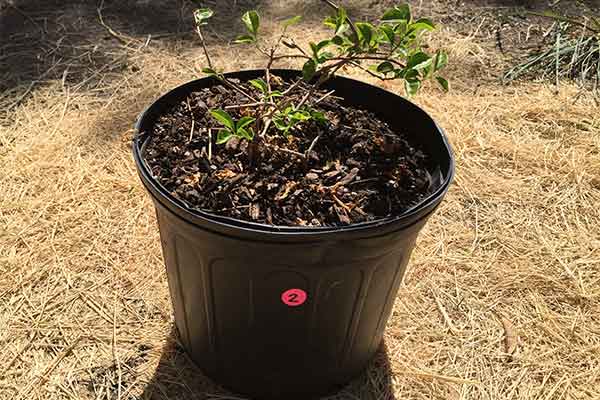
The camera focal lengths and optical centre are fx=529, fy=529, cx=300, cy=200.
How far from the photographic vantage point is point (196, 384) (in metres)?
1.60

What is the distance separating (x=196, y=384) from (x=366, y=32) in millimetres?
1128

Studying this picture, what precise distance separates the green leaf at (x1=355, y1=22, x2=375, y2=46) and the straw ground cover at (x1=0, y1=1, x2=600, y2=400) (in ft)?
2.61

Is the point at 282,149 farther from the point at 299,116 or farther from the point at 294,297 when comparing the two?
the point at 294,297

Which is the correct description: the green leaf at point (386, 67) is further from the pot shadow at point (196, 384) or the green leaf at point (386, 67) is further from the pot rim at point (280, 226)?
the pot shadow at point (196, 384)

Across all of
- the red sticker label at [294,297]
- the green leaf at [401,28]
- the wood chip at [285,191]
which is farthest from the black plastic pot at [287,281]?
the green leaf at [401,28]

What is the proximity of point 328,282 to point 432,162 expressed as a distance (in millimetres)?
440

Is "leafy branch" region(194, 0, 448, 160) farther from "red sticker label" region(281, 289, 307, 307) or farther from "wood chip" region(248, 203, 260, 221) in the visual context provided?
"red sticker label" region(281, 289, 307, 307)

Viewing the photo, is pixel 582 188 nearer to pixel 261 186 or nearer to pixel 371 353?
pixel 371 353

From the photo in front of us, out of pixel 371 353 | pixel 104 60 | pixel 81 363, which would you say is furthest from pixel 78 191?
pixel 371 353

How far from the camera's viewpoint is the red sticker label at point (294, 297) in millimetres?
1214

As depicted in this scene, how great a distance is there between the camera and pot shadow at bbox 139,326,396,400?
1576mm

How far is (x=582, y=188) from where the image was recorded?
2.45 metres

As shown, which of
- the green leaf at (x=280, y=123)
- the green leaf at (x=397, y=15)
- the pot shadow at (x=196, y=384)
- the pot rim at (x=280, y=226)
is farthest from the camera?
the pot shadow at (x=196, y=384)

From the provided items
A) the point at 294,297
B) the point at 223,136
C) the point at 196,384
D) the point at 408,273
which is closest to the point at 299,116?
the point at 223,136
